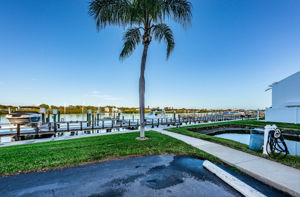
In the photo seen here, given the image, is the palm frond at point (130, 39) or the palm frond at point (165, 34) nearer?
the palm frond at point (165, 34)

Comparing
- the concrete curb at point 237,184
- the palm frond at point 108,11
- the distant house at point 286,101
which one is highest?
the palm frond at point 108,11

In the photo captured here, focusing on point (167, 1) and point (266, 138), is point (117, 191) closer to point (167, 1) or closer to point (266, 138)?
point (266, 138)

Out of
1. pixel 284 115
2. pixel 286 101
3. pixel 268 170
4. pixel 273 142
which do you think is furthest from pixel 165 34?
pixel 286 101

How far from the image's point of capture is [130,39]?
6871 millimetres

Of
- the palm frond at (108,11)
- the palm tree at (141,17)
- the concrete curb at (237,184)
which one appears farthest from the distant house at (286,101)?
the palm frond at (108,11)

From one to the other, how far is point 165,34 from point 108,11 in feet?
9.09

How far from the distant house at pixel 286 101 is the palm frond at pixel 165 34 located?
16.6 m

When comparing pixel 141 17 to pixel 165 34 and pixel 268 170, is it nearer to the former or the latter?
pixel 165 34

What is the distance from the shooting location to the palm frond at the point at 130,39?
6.85 metres

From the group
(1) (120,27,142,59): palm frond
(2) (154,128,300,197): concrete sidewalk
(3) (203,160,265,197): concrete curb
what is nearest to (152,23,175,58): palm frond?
(1) (120,27,142,59): palm frond

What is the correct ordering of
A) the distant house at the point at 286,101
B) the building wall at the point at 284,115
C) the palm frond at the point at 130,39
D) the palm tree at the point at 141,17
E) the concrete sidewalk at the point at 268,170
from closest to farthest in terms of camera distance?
the concrete sidewalk at the point at 268,170 → the palm tree at the point at 141,17 → the palm frond at the point at 130,39 → the building wall at the point at 284,115 → the distant house at the point at 286,101

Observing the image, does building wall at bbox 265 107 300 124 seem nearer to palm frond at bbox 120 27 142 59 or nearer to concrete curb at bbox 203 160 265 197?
concrete curb at bbox 203 160 265 197

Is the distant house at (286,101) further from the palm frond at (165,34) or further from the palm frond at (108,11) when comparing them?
the palm frond at (108,11)

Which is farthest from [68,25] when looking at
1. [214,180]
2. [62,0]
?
[214,180]
